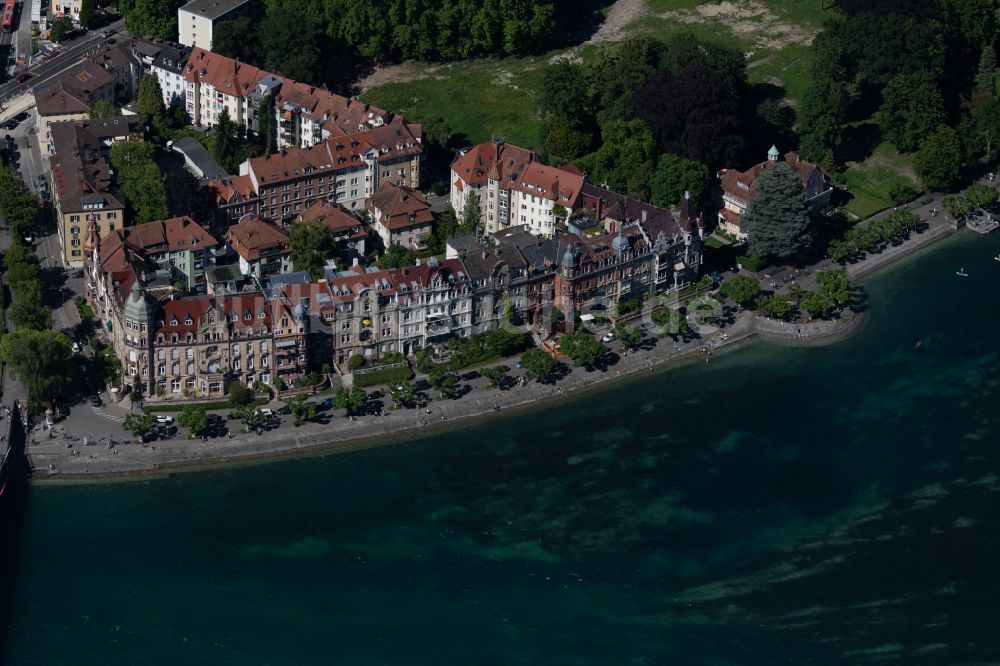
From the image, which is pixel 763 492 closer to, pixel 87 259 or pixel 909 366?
pixel 909 366

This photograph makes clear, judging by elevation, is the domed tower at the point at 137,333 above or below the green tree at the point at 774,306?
above

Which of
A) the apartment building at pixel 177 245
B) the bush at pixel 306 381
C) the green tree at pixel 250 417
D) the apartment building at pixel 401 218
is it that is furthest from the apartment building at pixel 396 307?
the apartment building at pixel 177 245

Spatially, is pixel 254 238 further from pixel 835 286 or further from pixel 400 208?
pixel 835 286

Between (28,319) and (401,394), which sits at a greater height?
(28,319)

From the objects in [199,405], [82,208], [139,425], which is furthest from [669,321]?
[82,208]

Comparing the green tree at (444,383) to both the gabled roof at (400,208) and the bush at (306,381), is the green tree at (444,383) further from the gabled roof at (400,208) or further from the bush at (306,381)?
the gabled roof at (400,208)
